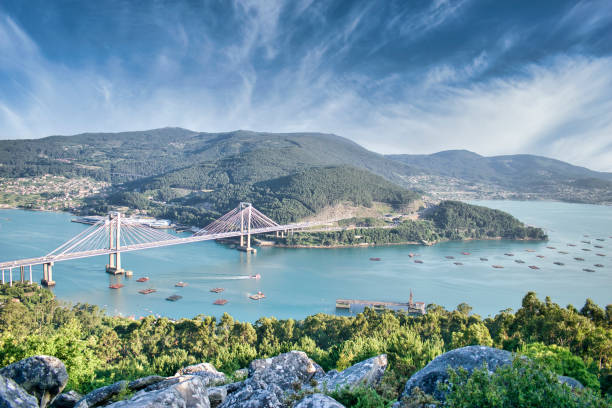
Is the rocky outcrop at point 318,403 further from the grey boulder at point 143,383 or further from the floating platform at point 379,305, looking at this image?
the floating platform at point 379,305

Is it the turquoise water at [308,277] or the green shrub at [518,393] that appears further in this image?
the turquoise water at [308,277]

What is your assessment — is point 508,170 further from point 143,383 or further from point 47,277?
point 143,383

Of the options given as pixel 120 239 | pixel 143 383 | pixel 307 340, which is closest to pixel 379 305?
pixel 307 340

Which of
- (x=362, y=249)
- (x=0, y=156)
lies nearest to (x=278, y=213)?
(x=362, y=249)

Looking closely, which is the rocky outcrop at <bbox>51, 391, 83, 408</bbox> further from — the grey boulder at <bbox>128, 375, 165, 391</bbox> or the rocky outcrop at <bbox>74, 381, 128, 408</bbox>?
the grey boulder at <bbox>128, 375, 165, 391</bbox>

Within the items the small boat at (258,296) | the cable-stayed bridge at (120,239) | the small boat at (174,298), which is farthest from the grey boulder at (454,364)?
the cable-stayed bridge at (120,239)
